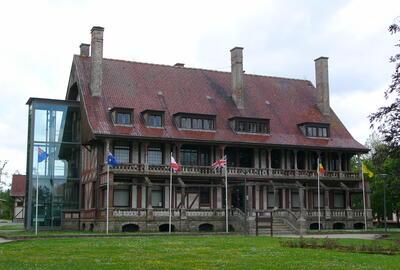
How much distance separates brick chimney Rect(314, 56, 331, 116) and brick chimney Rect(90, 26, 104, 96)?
71.0 feet

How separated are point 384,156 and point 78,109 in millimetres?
27391

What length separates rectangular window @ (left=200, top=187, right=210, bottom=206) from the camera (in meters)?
52.0

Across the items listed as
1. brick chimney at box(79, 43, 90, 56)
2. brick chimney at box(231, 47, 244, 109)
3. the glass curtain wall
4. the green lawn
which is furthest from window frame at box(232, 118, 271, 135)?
the green lawn

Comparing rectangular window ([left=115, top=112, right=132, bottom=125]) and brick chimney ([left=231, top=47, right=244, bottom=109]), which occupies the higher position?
brick chimney ([left=231, top=47, right=244, bottom=109])

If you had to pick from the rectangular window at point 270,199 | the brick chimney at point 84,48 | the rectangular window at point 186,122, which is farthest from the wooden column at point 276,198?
the brick chimney at point 84,48

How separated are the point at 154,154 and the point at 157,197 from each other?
3.55m

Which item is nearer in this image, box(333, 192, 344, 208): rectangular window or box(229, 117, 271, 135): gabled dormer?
box(229, 117, 271, 135): gabled dormer

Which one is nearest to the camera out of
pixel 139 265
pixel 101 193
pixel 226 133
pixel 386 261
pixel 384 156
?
pixel 139 265

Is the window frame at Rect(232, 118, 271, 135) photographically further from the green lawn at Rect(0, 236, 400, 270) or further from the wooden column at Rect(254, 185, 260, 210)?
the green lawn at Rect(0, 236, 400, 270)

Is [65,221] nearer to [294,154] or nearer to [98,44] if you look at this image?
[98,44]

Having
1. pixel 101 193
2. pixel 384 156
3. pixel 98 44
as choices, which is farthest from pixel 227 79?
pixel 384 156

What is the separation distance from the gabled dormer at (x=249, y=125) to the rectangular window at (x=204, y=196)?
5.79 metres

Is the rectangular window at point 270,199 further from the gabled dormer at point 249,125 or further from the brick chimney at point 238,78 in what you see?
the brick chimney at point 238,78

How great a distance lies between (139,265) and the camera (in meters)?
17.9
